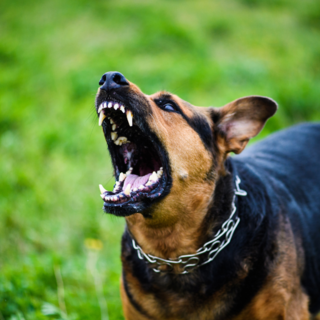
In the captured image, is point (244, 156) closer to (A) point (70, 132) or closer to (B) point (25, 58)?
(A) point (70, 132)

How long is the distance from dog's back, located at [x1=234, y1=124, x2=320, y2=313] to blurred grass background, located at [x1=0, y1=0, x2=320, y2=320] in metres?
1.90

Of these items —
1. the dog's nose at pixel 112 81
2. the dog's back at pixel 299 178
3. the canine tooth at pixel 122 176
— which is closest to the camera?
the dog's nose at pixel 112 81

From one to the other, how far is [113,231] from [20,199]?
1.44 meters

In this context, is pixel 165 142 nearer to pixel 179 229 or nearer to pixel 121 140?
pixel 121 140

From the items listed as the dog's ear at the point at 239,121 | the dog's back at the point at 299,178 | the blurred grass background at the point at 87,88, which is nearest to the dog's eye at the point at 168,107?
the dog's ear at the point at 239,121

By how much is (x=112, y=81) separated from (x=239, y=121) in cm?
123

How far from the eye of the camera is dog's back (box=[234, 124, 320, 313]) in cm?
318

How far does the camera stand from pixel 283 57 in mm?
9195

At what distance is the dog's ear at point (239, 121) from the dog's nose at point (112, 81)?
98 centimetres

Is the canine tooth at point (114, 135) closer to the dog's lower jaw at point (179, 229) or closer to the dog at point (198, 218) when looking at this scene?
the dog at point (198, 218)

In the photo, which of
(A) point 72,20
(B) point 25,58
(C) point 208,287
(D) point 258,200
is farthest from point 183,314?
(A) point 72,20

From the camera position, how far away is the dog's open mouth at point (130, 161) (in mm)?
2561

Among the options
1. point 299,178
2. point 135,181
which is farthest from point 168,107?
point 299,178

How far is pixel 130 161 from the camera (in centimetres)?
316
